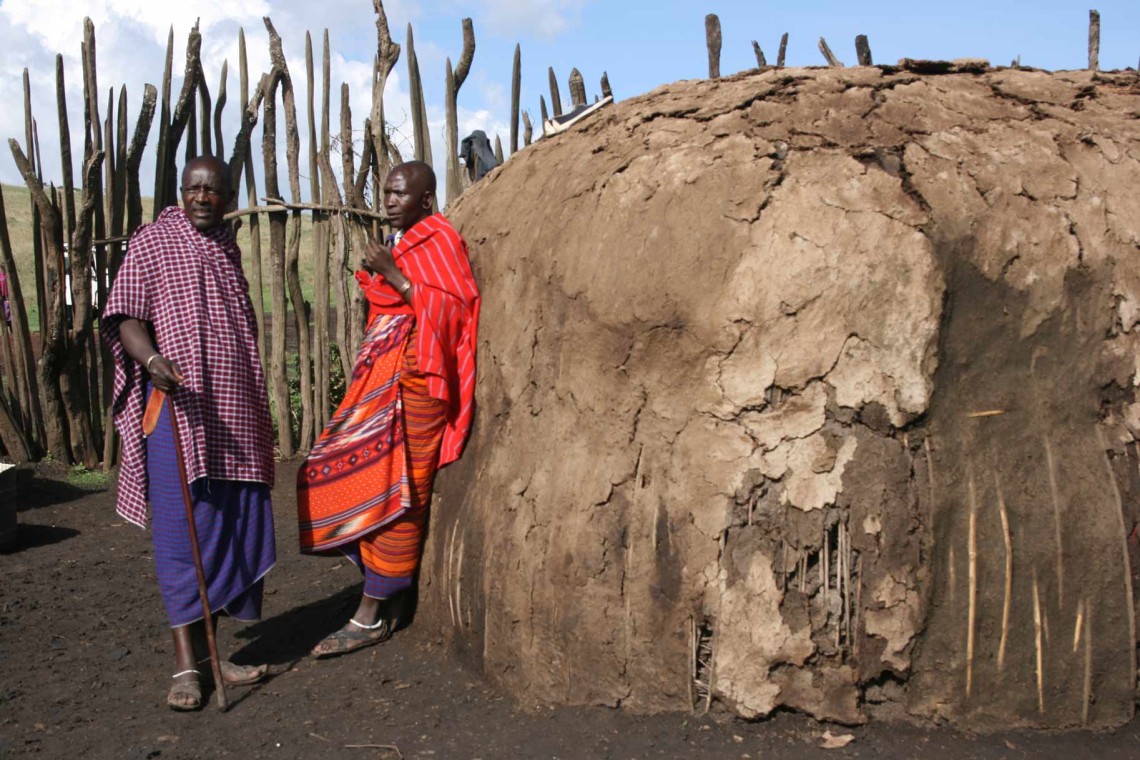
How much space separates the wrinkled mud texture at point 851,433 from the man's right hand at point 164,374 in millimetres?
1319

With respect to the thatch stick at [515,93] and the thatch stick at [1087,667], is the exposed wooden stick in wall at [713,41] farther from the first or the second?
the thatch stick at [1087,667]

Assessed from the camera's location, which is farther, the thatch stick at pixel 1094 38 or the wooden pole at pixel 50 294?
the wooden pole at pixel 50 294

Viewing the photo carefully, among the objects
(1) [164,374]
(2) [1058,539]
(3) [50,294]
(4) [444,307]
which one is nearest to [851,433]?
(2) [1058,539]

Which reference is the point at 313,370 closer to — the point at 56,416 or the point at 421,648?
the point at 56,416

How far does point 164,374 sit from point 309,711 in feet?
4.20

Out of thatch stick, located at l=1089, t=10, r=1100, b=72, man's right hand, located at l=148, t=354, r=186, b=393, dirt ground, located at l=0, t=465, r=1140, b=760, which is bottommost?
dirt ground, located at l=0, t=465, r=1140, b=760

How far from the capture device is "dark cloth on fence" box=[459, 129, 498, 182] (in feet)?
22.1

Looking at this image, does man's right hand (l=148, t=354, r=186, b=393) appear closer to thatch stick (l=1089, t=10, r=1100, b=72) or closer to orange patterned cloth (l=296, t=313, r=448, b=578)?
orange patterned cloth (l=296, t=313, r=448, b=578)

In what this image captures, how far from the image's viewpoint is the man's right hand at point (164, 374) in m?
3.72

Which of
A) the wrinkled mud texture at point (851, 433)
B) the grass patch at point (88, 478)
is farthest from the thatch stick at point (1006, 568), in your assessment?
the grass patch at point (88, 478)

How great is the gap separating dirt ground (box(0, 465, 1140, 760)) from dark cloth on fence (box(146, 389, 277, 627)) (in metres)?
0.38

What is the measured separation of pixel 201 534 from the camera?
3.97m

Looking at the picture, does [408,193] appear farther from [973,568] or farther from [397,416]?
[973,568]

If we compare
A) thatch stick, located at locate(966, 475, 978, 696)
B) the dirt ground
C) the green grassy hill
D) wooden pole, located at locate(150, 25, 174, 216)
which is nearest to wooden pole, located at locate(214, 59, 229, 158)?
wooden pole, located at locate(150, 25, 174, 216)
